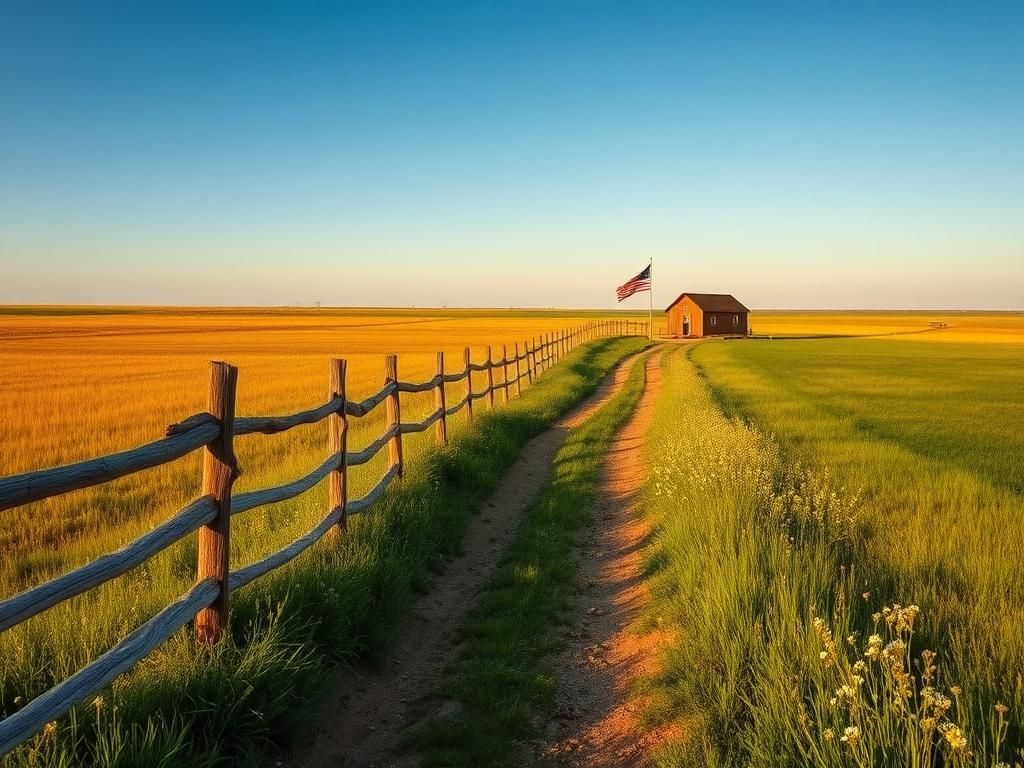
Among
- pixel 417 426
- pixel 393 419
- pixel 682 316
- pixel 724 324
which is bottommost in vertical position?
pixel 417 426

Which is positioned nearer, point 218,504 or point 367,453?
point 218,504

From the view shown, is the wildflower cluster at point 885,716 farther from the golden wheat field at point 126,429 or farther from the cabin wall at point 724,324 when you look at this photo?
the cabin wall at point 724,324

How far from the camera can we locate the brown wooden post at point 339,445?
642cm

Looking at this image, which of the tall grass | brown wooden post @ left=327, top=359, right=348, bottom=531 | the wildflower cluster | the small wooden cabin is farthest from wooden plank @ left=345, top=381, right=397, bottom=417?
the small wooden cabin

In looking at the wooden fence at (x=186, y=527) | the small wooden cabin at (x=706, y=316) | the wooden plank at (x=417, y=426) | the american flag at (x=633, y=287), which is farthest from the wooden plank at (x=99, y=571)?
the small wooden cabin at (x=706, y=316)

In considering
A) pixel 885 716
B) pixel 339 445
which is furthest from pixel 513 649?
pixel 885 716

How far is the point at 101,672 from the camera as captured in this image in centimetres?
309

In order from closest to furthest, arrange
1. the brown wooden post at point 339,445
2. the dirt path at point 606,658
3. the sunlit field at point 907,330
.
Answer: the dirt path at point 606,658 → the brown wooden post at point 339,445 → the sunlit field at point 907,330

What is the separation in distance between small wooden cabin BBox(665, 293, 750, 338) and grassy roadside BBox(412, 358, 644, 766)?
56997 millimetres

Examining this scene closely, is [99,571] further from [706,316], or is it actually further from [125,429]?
[706,316]

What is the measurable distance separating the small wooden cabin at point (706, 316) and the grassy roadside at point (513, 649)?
57.0 m

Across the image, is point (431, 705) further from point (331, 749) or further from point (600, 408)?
point (600, 408)

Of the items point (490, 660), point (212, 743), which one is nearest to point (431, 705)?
point (490, 660)

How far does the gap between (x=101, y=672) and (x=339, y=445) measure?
3.65m
